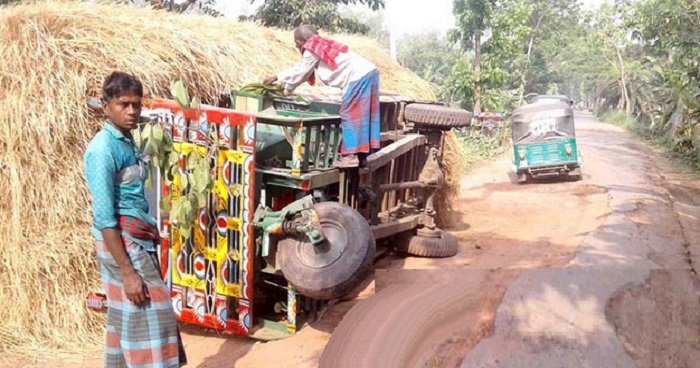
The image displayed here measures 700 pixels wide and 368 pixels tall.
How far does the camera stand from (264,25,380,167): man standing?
4.84 metres

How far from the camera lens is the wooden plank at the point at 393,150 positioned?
17.0ft

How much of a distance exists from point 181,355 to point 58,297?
1.73m

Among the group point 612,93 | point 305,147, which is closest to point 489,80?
point 305,147

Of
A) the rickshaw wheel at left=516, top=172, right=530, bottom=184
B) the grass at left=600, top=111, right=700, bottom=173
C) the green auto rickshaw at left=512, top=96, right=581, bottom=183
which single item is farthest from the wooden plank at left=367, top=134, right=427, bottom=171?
the grass at left=600, top=111, right=700, bottom=173

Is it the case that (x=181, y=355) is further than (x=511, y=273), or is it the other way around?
(x=511, y=273)

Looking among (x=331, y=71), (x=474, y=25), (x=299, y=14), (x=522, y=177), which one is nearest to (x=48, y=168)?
(x=331, y=71)

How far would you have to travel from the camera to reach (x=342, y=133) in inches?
192

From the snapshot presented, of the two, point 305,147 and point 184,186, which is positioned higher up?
point 305,147

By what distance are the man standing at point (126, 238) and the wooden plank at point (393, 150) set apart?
2381 mm

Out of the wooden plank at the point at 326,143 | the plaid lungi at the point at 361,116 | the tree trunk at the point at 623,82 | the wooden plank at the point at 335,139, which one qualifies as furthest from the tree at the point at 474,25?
the tree trunk at the point at 623,82

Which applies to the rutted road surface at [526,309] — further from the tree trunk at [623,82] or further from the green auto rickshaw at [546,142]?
the tree trunk at [623,82]

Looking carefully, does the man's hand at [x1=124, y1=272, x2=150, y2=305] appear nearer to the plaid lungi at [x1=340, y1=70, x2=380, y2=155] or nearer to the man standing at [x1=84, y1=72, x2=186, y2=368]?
the man standing at [x1=84, y1=72, x2=186, y2=368]

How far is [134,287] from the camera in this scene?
2887 millimetres

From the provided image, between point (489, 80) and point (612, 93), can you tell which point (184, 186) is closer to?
point (489, 80)
